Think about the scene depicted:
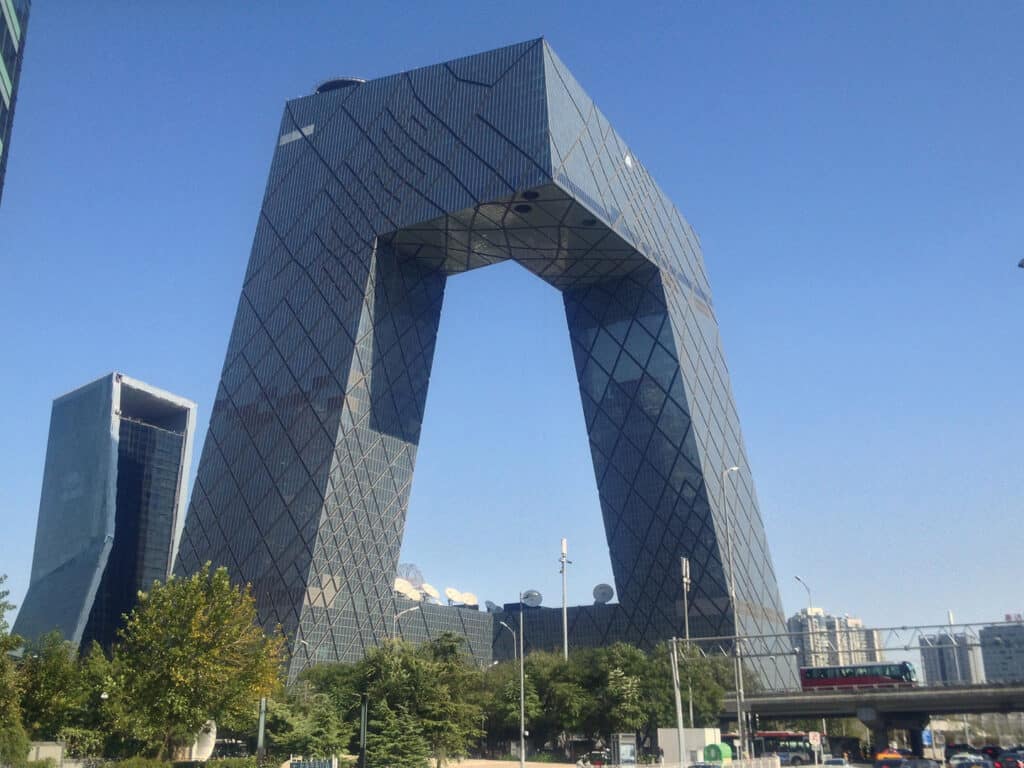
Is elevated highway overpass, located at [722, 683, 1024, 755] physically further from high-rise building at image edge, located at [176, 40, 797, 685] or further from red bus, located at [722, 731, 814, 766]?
high-rise building at image edge, located at [176, 40, 797, 685]

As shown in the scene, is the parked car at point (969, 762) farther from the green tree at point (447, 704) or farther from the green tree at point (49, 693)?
the green tree at point (49, 693)

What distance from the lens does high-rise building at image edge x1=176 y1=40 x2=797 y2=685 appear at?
301ft

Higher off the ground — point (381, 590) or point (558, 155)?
point (558, 155)

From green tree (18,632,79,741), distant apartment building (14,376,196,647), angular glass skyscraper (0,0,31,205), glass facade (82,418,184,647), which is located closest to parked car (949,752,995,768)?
green tree (18,632,79,741)

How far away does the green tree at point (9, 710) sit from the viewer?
40562mm

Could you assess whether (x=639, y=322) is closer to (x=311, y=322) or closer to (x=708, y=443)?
(x=708, y=443)

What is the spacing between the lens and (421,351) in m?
104

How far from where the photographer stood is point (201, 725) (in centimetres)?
4694

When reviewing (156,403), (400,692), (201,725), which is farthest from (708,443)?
(156,403)

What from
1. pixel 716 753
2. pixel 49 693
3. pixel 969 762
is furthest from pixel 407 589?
pixel 716 753

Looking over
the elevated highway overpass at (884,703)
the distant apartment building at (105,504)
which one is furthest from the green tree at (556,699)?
the distant apartment building at (105,504)

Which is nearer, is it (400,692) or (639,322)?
(400,692)

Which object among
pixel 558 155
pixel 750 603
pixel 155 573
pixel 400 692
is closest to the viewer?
pixel 400 692

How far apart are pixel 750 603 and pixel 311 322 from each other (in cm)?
5692
